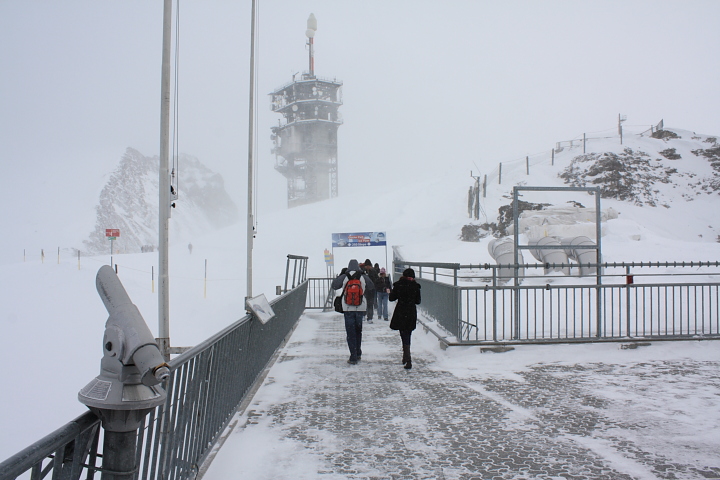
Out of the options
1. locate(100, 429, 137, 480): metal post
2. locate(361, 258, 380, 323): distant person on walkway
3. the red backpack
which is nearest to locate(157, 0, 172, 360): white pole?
the red backpack

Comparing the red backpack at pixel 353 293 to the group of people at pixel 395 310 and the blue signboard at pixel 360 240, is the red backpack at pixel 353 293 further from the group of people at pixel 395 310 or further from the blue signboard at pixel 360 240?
the blue signboard at pixel 360 240

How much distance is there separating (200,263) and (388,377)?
1738 inches

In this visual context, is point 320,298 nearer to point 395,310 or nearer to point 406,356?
point 395,310

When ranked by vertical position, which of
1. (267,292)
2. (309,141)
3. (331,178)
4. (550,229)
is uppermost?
(309,141)

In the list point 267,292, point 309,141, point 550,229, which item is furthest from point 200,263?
point 309,141

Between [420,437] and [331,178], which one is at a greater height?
[331,178]

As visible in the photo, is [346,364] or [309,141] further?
[309,141]

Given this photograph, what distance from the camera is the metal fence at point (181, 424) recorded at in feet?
7.54

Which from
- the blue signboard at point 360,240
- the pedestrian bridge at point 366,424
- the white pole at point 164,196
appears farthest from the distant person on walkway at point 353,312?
the blue signboard at point 360,240

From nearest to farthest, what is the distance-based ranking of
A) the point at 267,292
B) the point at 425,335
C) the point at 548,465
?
1. the point at 548,465
2. the point at 425,335
3. the point at 267,292

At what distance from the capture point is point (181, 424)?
414 centimetres

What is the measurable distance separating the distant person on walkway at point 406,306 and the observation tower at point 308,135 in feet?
318

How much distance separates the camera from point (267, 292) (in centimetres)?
3331

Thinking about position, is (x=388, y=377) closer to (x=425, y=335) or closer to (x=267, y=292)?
(x=425, y=335)
